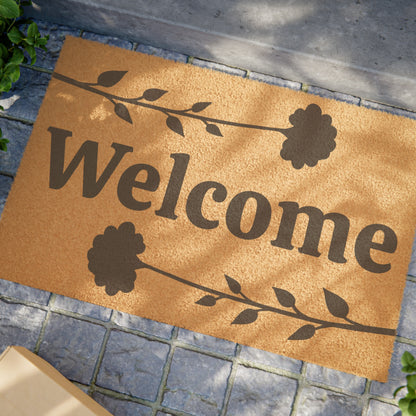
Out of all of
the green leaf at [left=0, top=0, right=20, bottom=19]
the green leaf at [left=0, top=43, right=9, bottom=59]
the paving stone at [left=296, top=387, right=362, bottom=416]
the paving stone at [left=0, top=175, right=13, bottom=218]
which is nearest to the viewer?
the green leaf at [left=0, top=0, right=20, bottom=19]

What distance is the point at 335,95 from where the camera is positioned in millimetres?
1595

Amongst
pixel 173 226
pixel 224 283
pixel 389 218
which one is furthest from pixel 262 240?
pixel 389 218

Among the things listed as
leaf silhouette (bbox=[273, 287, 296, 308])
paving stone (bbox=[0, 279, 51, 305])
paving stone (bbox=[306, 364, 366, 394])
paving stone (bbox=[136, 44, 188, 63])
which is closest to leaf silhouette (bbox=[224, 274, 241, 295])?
leaf silhouette (bbox=[273, 287, 296, 308])

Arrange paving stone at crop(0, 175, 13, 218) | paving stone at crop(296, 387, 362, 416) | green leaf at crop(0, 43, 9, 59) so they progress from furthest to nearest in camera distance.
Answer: paving stone at crop(0, 175, 13, 218) < paving stone at crop(296, 387, 362, 416) < green leaf at crop(0, 43, 9, 59)

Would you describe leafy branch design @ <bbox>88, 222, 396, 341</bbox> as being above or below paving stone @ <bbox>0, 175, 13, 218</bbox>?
below

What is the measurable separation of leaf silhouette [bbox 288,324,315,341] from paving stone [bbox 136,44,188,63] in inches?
50.9

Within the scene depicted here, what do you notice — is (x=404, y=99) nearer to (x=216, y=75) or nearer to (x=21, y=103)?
(x=216, y=75)

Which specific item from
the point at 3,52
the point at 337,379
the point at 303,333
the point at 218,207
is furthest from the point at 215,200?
the point at 3,52

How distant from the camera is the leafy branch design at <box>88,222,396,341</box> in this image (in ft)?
4.92

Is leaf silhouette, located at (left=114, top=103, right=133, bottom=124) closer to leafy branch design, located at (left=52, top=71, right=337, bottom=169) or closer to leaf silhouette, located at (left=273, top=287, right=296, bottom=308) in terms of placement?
leafy branch design, located at (left=52, top=71, right=337, bottom=169)

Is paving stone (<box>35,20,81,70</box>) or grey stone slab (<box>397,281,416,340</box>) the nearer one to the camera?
grey stone slab (<box>397,281,416,340</box>)

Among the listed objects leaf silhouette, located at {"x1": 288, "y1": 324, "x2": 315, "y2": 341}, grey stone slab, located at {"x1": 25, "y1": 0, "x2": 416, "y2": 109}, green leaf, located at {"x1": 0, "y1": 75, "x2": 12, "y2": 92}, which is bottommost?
leaf silhouette, located at {"x1": 288, "y1": 324, "x2": 315, "y2": 341}

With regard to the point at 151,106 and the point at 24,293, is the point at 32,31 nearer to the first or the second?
the point at 151,106

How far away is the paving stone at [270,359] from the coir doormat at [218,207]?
35 mm
